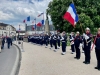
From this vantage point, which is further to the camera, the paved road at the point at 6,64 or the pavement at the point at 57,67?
the paved road at the point at 6,64

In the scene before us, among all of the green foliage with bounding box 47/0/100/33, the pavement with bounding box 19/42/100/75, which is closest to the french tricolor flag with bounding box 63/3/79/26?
the pavement with bounding box 19/42/100/75

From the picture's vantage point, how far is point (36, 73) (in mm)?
8195

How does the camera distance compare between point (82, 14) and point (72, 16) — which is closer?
point (72, 16)

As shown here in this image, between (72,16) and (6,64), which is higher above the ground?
(72,16)

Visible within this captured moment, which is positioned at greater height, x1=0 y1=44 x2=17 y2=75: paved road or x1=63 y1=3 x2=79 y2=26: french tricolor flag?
x1=63 y1=3 x2=79 y2=26: french tricolor flag

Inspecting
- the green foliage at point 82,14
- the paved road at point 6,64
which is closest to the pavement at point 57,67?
the paved road at point 6,64

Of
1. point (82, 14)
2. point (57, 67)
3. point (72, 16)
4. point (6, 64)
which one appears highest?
point (82, 14)

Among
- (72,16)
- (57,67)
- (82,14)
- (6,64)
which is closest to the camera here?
(57,67)

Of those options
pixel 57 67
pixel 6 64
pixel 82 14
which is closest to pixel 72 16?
pixel 57 67

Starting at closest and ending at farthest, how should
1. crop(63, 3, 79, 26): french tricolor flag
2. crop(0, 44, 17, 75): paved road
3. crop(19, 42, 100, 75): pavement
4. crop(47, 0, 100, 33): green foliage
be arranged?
crop(19, 42, 100, 75): pavement, crop(0, 44, 17, 75): paved road, crop(63, 3, 79, 26): french tricolor flag, crop(47, 0, 100, 33): green foliage

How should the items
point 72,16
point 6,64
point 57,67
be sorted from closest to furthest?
point 57,67 → point 6,64 → point 72,16

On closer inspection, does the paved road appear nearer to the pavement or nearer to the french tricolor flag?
the pavement

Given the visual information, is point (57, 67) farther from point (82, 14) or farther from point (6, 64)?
point (82, 14)

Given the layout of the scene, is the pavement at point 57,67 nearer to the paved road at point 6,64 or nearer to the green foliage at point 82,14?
the paved road at point 6,64
